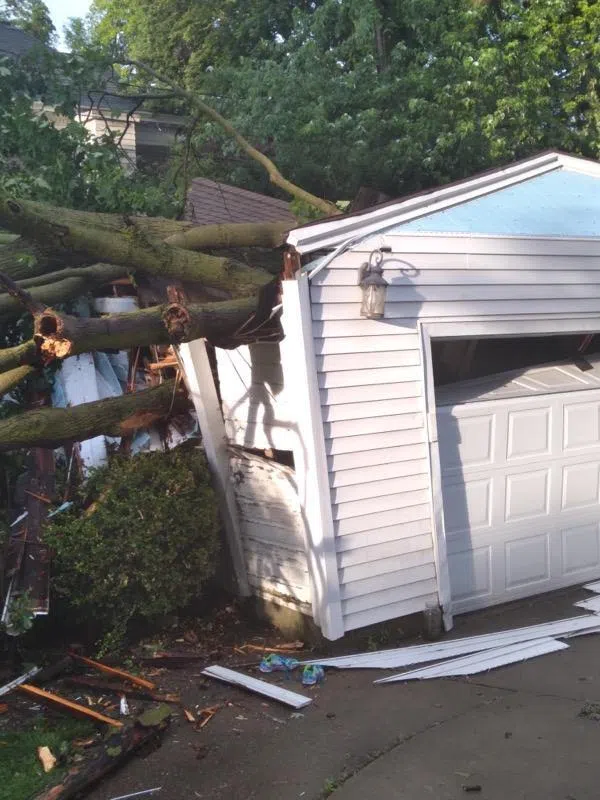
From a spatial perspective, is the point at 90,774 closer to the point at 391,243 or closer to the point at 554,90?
the point at 391,243

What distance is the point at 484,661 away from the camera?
21.0 ft

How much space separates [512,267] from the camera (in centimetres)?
752

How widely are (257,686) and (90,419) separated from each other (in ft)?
7.46

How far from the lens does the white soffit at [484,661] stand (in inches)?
244

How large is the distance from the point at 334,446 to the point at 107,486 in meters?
1.72

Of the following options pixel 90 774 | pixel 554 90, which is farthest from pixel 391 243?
pixel 554 90

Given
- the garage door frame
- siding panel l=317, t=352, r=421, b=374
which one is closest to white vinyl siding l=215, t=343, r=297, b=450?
siding panel l=317, t=352, r=421, b=374

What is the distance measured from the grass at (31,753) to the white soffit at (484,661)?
2043 mm

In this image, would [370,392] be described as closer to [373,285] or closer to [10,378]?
[373,285]

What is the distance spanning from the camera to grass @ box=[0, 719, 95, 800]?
463 cm

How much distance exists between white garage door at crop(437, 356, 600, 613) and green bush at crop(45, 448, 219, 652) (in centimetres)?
201

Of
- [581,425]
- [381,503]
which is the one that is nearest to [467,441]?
[381,503]

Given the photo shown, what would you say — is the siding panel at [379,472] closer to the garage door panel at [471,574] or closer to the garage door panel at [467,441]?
the garage door panel at [467,441]

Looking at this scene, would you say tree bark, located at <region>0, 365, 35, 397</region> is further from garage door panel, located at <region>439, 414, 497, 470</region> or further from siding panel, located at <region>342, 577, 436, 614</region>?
garage door panel, located at <region>439, 414, 497, 470</region>
